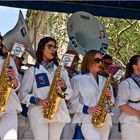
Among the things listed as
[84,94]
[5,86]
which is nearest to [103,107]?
[84,94]

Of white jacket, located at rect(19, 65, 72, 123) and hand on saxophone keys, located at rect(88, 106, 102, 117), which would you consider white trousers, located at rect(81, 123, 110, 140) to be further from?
white jacket, located at rect(19, 65, 72, 123)

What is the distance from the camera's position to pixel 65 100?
239 inches

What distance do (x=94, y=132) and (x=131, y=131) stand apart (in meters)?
0.48

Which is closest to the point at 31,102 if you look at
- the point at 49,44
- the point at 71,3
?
the point at 49,44

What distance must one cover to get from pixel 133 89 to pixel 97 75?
46 centimetres

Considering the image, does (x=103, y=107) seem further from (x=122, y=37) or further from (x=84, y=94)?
(x=122, y=37)

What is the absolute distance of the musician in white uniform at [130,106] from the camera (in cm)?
605

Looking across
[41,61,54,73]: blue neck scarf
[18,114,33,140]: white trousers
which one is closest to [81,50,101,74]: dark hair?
[41,61,54,73]: blue neck scarf

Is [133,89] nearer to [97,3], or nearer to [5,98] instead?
[5,98]

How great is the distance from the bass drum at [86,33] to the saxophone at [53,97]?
1627 mm

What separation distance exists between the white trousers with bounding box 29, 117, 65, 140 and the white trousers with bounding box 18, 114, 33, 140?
0.40 metres

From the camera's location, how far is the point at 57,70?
5.73 m

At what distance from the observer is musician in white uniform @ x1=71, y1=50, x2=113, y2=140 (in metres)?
5.91

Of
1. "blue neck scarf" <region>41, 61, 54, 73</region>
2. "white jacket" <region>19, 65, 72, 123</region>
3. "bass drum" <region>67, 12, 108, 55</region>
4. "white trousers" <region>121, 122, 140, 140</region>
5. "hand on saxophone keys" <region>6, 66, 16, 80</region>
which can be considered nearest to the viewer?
"hand on saxophone keys" <region>6, 66, 16, 80</region>
